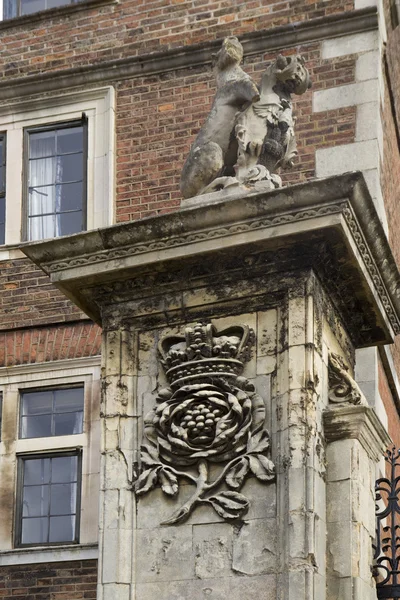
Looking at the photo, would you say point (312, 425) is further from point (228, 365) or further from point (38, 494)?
point (38, 494)

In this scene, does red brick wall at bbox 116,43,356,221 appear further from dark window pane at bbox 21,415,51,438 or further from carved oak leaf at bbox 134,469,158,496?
carved oak leaf at bbox 134,469,158,496

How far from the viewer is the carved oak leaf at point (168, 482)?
7418 millimetres

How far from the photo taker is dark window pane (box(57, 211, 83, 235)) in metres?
13.6

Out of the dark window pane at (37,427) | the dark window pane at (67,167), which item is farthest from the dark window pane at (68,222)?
the dark window pane at (37,427)

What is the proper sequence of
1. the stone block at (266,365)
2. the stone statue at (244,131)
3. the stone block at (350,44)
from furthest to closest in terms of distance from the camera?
the stone block at (350,44) < the stone statue at (244,131) < the stone block at (266,365)

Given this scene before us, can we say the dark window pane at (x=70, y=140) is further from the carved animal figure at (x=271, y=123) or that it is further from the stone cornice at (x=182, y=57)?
the carved animal figure at (x=271, y=123)

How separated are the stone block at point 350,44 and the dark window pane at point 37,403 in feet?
13.3

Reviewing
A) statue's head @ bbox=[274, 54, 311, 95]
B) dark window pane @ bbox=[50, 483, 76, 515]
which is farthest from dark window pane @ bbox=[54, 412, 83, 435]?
statue's head @ bbox=[274, 54, 311, 95]

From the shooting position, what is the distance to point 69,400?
1280 centimetres

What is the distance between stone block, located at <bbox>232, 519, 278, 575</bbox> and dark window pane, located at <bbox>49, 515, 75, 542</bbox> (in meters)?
5.33

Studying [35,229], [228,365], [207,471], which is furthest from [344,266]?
[35,229]

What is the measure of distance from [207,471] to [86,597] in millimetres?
4870

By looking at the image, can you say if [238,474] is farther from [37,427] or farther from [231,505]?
[37,427]

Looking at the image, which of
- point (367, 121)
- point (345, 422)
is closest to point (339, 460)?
point (345, 422)
